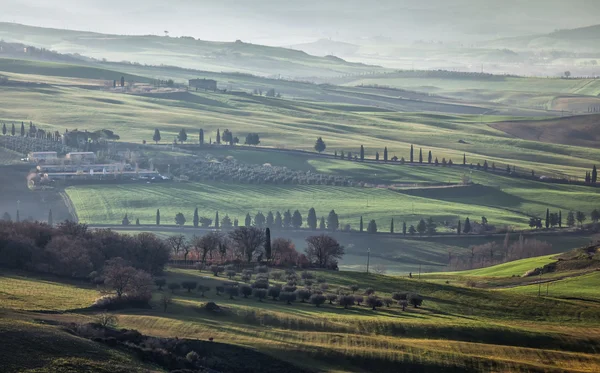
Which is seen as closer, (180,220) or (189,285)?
(189,285)

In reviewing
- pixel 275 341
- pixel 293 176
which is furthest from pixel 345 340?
pixel 293 176

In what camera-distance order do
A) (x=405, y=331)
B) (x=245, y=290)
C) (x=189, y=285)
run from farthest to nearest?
(x=189, y=285), (x=245, y=290), (x=405, y=331)

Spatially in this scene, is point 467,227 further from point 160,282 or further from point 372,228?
point 160,282

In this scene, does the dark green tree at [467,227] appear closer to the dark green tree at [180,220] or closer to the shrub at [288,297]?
the dark green tree at [180,220]

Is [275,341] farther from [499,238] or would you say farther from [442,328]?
[499,238]

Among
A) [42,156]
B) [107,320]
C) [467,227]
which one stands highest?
[42,156]

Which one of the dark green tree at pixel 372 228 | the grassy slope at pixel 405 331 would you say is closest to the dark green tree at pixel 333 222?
the dark green tree at pixel 372 228

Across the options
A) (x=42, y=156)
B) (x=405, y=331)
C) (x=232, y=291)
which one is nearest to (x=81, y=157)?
(x=42, y=156)
